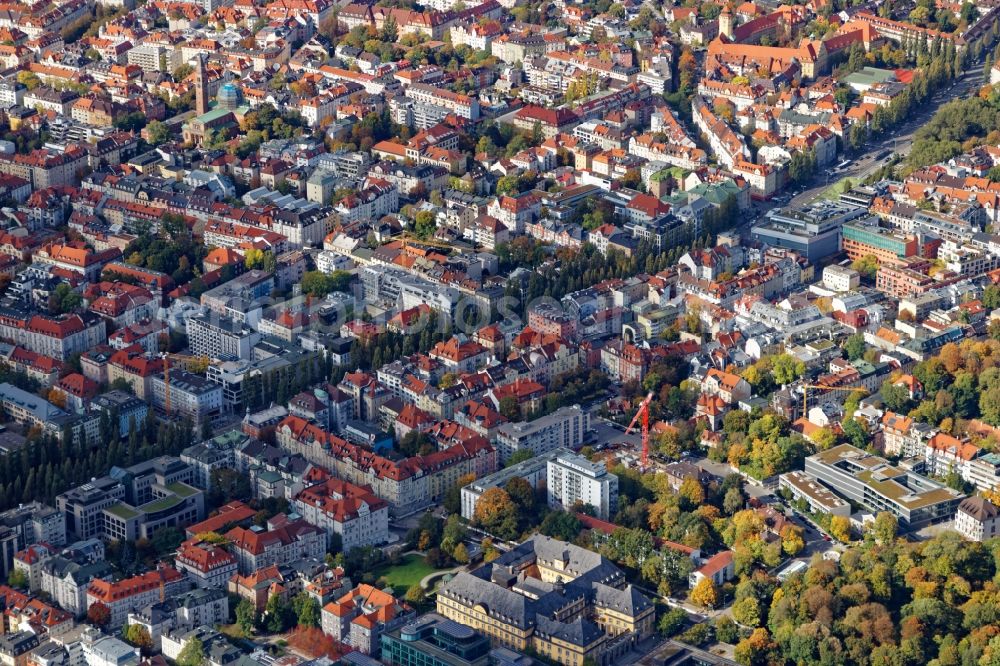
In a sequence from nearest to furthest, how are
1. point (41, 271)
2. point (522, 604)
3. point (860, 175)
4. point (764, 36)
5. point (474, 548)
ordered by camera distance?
point (522, 604) → point (474, 548) → point (41, 271) → point (860, 175) → point (764, 36)

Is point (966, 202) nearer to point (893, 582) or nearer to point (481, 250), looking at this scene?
point (481, 250)

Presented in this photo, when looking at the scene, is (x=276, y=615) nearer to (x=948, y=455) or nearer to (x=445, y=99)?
(x=948, y=455)

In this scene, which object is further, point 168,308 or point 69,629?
point 168,308

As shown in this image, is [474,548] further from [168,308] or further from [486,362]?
[168,308]

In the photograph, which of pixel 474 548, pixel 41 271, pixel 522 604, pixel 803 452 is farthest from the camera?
pixel 41 271

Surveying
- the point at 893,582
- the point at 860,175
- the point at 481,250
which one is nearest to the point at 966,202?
the point at 860,175

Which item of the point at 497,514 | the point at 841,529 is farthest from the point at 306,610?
the point at 841,529

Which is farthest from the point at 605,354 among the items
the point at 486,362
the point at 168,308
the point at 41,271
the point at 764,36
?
the point at 764,36
